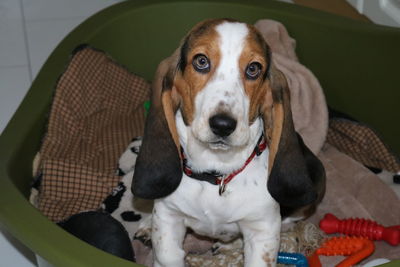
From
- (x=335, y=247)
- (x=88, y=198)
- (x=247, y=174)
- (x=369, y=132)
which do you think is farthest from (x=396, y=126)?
(x=88, y=198)

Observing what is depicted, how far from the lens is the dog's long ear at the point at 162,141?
214cm

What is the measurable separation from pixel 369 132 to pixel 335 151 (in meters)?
0.18

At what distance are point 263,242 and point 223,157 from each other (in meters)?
0.32

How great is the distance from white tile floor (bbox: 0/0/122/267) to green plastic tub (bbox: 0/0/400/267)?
2.05ft

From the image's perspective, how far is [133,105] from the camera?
11.0 feet

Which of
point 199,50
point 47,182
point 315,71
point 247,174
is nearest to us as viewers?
point 199,50

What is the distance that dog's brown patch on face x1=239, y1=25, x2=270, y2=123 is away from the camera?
198 cm

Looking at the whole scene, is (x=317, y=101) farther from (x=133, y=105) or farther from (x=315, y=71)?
(x=133, y=105)

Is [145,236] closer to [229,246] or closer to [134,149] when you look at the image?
[229,246]

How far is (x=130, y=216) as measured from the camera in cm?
278

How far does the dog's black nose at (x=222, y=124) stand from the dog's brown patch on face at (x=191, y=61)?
0.46ft

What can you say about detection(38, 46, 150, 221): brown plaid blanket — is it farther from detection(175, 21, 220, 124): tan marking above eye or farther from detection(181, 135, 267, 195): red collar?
detection(175, 21, 220, 124): tan marking above eye

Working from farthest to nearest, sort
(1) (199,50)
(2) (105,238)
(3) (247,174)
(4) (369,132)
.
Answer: (4) (369,132) → (2) (105,238) → (3) (247,174) → (1) (199,50)

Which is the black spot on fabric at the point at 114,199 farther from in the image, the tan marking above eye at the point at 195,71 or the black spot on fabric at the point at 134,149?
the tan marking above eye at the point at 195,71
